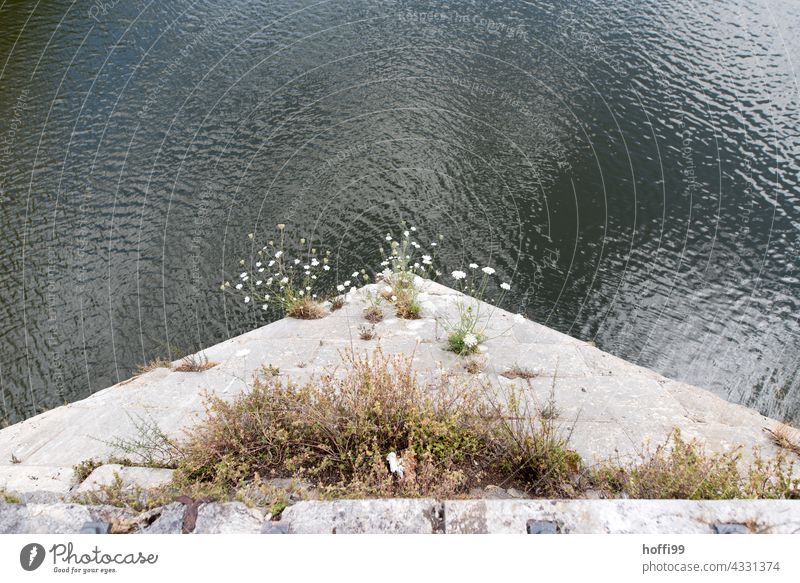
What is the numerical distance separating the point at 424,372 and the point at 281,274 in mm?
3464

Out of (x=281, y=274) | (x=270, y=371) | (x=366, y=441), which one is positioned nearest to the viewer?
(x=366, y=441)

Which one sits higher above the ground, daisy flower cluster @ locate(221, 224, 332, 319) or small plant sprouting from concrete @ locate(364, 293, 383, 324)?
daisy flower cluster @ locate(221, 224, 332, 319)

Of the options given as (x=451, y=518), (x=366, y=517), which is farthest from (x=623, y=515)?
(x=366, y=517)

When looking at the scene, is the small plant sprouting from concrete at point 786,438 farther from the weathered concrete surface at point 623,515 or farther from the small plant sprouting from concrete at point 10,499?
the small plant sprouting from concrete at point 10,499

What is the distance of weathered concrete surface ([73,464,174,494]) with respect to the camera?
12.3 feet

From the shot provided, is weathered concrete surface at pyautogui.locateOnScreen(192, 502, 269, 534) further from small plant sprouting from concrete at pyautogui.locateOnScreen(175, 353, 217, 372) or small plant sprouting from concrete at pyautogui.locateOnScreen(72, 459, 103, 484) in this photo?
small plant sprouting from concrete at pyautogui.locateOnScreen(175, 353, 217, 372)

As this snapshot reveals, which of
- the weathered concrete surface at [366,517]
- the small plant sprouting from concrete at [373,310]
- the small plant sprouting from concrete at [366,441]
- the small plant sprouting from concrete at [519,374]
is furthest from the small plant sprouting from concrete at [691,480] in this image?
the small plant sprouting from concrete at [373,310]

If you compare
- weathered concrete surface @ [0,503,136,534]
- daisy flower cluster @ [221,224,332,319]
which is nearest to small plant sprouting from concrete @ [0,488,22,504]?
weathered concrete surface @ [0,503,136,534]

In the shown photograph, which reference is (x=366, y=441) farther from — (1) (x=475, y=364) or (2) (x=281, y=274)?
(2) (x=281, y=274)

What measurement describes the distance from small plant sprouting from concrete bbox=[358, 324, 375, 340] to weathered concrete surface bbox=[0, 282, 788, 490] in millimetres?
96

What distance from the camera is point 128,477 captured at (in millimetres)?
3867

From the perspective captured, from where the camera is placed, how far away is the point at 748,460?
415cm

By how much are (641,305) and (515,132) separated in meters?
4.43

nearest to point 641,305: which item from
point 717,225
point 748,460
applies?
point 717,225
